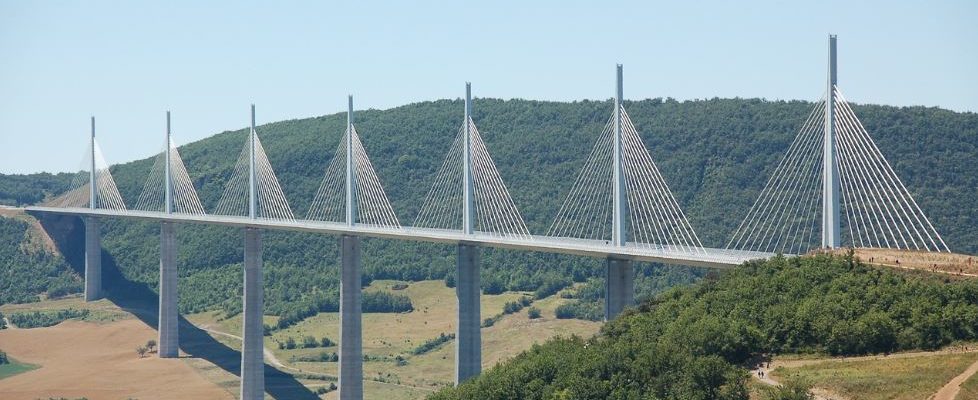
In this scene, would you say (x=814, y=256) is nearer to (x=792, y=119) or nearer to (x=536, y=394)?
(x=536, y=394)

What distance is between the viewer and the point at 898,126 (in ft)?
301

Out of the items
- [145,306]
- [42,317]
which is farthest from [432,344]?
[42,317]

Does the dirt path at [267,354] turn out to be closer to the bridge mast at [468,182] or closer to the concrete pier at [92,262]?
the concrete pier at [92,262]

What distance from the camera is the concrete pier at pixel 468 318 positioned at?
2376 inches

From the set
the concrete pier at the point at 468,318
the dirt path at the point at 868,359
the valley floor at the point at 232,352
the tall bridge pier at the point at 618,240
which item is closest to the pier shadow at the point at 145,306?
the valley floor at the point at 232,352

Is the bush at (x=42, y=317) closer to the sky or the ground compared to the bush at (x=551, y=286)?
closer to the ground

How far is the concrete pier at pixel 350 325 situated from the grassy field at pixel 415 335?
5227 millimetres

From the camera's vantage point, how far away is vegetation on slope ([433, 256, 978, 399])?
39.6m

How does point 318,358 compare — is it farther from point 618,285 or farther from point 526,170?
point 618,285

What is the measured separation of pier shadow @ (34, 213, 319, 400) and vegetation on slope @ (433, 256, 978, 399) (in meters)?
31.2

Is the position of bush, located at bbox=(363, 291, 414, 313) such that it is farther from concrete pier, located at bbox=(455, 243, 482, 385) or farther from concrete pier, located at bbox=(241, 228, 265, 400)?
concrete pier, located at bbox=(455, 243, 482, 385)

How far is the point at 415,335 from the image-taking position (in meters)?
85.9

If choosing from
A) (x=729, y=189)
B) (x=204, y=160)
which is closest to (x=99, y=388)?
(x=729, y=189)

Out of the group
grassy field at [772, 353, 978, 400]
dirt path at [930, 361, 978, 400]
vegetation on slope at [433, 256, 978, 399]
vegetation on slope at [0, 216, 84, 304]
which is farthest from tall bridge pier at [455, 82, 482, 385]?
vegetation on slope at [0, 216, 84, 304]
